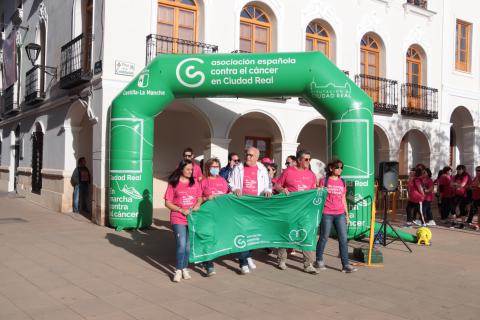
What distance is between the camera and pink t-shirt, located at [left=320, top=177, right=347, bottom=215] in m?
7.12

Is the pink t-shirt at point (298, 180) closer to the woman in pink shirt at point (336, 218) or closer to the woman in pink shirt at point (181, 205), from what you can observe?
the woman in pink shirt at point (336, 218)

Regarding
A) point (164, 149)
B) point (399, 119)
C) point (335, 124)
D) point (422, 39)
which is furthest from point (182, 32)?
point (422, 39)

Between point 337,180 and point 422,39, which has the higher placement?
point 422,39

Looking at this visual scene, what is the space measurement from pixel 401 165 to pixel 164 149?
31.1ft

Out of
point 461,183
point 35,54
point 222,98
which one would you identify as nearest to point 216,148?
point 222,98

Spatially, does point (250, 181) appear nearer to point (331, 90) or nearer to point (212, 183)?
point (212, 183)

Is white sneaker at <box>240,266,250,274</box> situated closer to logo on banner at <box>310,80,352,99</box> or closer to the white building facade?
logo on banner at <box>310,80,352,99</box>

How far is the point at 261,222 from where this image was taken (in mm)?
7105

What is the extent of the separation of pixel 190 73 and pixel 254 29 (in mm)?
4633

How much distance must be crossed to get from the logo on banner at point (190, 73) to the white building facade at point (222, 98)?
6.51ft

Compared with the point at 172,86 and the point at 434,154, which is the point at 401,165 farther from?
the point at 172,86

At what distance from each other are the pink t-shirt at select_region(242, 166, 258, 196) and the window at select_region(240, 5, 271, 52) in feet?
23.8

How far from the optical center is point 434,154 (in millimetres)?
17531

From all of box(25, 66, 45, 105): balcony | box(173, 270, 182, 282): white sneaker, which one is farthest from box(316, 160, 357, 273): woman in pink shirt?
box(25, 66, 45, 105): balcony
